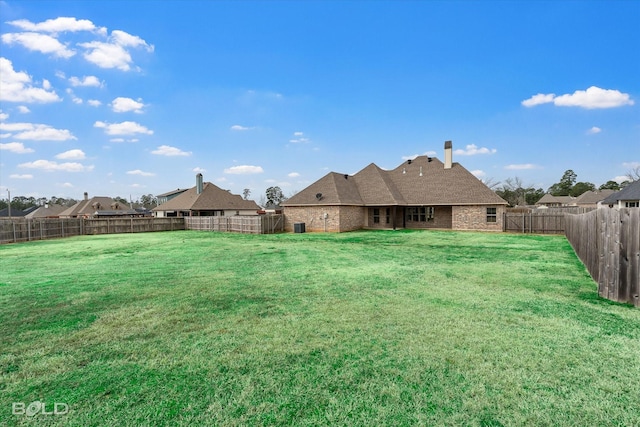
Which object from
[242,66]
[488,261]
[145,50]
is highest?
[242,66]

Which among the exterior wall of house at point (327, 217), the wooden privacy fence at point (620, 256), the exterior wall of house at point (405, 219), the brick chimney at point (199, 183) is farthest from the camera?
the brick chimney at point (199, 183)

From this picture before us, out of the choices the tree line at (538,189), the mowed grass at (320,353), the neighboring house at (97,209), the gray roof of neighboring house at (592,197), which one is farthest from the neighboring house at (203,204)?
the gray roof of neighboring house at (592,197)

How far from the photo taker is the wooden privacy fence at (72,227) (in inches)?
763

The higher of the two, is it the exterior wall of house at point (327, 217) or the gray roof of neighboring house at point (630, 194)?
the gray roof of neighboring house at point (630, 194)

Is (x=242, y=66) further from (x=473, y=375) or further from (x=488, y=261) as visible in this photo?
(x=473, y=375)

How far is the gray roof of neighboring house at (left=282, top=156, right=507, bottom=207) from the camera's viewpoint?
2512 centimetres

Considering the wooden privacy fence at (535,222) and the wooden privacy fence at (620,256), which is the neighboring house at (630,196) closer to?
the wooden privacy fence at (535,222)

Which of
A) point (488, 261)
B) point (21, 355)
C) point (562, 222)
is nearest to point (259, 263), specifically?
point (21, 355)

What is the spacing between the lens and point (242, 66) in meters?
22.6

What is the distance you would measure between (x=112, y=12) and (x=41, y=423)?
1786 centimetres

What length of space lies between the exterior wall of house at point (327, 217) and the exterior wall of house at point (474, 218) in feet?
25.8

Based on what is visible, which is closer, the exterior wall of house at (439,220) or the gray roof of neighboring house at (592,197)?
the exterior wall of house at (439,220)

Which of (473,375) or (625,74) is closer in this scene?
(473,375)

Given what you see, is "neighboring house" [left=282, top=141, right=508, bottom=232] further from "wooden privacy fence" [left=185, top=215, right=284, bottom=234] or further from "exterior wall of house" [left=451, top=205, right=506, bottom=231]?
"wooden privacy fence" [left=185, top=215, right=284, bottom=234]
